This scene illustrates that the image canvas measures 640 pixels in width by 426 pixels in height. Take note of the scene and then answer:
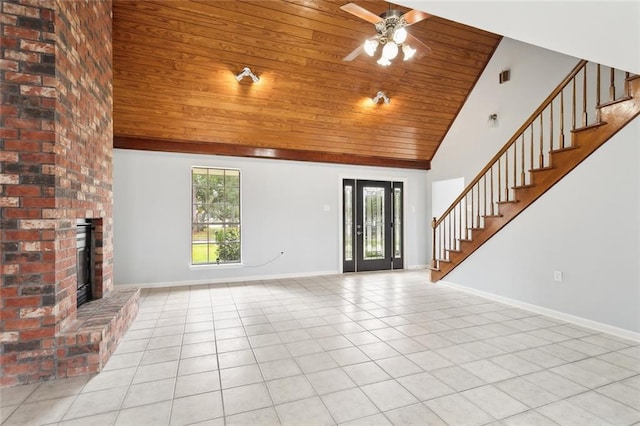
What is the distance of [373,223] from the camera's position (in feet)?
23.6

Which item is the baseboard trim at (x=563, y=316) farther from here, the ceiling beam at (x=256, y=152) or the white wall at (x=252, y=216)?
the ceiling beam at (x=256, y=152)

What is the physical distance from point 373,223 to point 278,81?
372 cm

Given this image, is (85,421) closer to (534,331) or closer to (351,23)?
(534,331)

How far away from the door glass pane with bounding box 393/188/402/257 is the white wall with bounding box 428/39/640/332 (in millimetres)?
1965

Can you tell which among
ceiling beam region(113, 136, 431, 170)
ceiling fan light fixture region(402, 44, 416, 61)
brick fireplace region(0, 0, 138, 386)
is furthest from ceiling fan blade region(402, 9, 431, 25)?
ceiling beam region(113, 136, 431, 170)

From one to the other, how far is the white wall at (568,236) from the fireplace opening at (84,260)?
5.23 meters

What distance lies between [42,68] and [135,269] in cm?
390

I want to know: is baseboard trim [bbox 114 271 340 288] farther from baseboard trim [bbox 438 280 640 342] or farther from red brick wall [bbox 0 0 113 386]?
red brick wall [bbox 0 0 113 386]

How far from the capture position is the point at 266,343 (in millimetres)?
3189

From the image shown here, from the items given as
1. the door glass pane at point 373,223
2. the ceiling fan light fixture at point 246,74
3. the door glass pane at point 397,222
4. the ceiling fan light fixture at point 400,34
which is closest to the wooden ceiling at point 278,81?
the ceiling fan light fixture at point 246,74

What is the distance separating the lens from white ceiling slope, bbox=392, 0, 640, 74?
1.43 metres

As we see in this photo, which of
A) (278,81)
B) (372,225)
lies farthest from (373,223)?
(278,81)

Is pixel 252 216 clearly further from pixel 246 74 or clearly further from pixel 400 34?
pixel 400 34

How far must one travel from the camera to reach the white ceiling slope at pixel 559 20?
1427 millimetres
